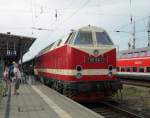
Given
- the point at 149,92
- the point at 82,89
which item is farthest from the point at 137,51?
the point at 82,89

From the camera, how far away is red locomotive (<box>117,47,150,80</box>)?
29495mm

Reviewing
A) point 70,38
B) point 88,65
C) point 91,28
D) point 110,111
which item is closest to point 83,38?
point 70,38

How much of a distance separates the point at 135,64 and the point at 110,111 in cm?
1673

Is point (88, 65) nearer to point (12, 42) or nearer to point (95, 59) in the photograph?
point (95, 59)

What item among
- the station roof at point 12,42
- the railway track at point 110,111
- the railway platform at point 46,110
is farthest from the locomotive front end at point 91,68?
the station roof at point 12,42

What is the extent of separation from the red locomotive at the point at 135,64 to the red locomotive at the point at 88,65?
11.9 metres

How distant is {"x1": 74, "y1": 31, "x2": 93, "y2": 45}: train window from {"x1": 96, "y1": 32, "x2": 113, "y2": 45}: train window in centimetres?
38

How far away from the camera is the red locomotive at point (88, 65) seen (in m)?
16.5

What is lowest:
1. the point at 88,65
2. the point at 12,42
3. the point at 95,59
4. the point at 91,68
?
the point at 91,68

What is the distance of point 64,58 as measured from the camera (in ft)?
57.4

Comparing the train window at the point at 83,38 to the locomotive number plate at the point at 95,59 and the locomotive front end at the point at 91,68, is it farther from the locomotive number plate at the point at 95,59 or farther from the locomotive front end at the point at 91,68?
the locomotive number plate at the point at 95,59

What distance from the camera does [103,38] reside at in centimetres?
1789

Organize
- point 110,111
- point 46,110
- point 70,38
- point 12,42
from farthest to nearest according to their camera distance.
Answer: point 12,42
point 70,38
point 110,111
point 46,110

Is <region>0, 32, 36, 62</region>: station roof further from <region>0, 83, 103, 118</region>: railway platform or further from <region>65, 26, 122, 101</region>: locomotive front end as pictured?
<region>0, 83, 103, 118</region>: railway platform
